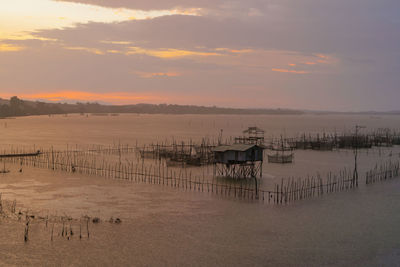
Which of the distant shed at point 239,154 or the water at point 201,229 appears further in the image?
the distant shed at point 239,154

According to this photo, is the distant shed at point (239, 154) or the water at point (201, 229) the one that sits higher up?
the distant shed at point (239, 154)

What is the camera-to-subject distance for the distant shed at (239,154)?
22.3 m

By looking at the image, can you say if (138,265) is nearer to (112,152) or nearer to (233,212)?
(233,212)

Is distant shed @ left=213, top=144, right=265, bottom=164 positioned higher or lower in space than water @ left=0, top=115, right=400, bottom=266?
higher

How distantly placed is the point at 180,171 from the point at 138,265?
15068mm

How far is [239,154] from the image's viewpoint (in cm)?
2228

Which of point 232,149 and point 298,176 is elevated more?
point 232,149

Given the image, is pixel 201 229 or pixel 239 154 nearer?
pixel 201 229

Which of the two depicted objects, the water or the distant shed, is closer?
the water

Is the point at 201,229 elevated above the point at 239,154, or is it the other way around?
the point at 239,154

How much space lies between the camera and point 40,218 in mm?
15211

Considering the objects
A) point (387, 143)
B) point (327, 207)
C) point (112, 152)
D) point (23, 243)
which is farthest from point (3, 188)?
point (387, 143)

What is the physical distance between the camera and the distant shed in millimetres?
22266

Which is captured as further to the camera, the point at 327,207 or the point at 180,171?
the point at 180,171
